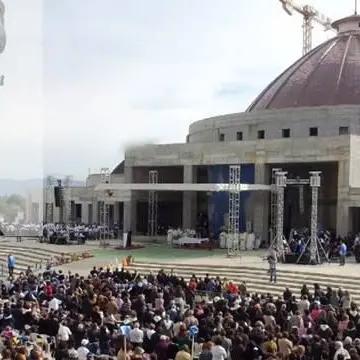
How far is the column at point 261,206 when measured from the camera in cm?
3966

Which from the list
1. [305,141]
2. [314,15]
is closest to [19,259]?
[305,141]

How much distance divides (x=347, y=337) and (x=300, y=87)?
38093 mm

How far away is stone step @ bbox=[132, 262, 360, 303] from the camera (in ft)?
85.9

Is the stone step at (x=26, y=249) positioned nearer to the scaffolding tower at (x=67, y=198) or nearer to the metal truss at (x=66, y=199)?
the metal truss at (x=66, y=199)

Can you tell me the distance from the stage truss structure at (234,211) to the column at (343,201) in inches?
204

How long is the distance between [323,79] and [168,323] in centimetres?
3776

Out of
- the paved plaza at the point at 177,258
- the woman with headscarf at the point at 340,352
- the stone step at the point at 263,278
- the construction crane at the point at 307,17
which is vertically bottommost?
the stone step at the point at 263,278

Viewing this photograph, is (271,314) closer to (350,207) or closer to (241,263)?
(241,263)

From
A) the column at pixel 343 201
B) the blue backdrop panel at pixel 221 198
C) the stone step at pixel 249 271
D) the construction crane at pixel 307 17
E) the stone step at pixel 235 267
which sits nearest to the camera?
the stone step at pixel 249 271

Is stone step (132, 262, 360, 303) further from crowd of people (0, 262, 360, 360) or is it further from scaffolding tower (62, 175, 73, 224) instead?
scaffolding tower (62, 175, 73, 224)

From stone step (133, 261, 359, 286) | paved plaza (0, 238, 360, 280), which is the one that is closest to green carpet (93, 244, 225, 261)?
paved plaza (0, 238, 360, 280)

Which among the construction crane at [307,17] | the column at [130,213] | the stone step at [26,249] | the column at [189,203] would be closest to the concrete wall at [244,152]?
the column at [189,203]

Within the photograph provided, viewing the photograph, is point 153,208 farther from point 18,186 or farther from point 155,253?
point 18,186

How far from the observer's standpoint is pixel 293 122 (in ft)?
148
